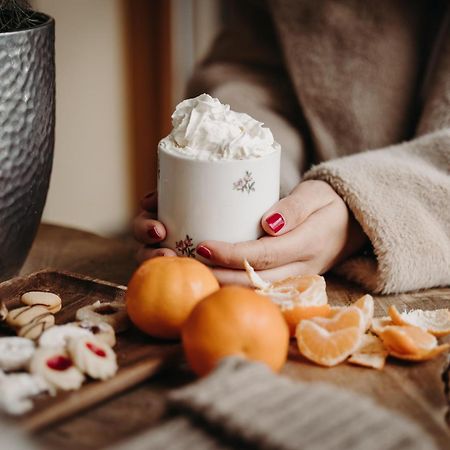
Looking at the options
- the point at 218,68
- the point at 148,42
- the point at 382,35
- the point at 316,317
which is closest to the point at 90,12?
the point at 148,42

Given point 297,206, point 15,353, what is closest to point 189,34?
point 297,206

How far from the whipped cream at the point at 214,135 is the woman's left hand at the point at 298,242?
0.07 m

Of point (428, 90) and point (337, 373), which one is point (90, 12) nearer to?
point (428, 90)

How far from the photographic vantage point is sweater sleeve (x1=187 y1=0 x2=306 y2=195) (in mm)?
1042

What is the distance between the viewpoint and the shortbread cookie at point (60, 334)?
0.56 metres

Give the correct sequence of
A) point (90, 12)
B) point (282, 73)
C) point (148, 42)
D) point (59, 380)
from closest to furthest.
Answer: point (59, 380) → point (282, 73) → point (90, 12) → point (148, 42)

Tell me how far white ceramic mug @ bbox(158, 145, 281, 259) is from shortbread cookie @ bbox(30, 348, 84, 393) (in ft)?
0.59

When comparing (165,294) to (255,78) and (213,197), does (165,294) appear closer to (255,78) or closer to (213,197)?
(213,197)

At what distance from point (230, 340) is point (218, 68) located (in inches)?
27.8

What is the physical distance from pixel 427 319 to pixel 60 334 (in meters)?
0.31

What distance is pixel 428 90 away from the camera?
1.06m

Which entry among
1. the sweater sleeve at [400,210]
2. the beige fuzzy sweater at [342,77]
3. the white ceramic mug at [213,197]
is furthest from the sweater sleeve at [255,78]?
the white ceramic mug at [213,197]

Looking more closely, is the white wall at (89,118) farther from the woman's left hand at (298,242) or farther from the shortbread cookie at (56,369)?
the shortbread cookie at (56,369)

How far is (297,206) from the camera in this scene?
0.75 meters
